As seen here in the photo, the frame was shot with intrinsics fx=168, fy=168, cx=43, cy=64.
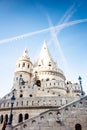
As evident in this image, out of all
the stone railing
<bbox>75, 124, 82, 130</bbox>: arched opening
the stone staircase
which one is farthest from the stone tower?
<bbox>75, 124, 82, 130</bbox>: arched opening

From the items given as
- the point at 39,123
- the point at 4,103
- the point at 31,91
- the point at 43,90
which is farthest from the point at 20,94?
the point at 39,123

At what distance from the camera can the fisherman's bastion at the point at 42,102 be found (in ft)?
54.4

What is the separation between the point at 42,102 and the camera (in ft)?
96.4

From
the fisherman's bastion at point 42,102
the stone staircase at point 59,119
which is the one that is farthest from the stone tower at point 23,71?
the stone staircase at point 59,119

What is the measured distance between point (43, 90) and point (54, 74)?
10.6 m

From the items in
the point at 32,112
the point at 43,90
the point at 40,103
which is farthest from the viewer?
the point at 43,90

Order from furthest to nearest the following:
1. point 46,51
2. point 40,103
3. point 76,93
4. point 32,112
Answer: point 46,51 < point 76,93 < point 40,103 < point 32,112

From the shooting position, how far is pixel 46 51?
58.5 m

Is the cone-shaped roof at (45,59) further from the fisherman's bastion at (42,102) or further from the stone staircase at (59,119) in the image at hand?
the stone staircase at (59,119)

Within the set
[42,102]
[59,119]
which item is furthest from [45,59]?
[59,119]

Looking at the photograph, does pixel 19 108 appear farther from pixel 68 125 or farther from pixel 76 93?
pixel 76 93

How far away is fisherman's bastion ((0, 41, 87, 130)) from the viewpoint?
16.6 meters

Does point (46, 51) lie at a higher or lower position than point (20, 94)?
higher

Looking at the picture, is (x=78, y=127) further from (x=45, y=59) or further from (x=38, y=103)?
(x=45, y=59)
